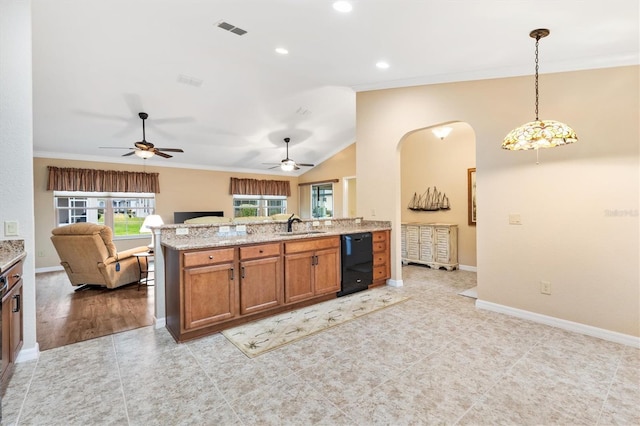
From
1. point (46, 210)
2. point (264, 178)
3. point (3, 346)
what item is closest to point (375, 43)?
point (3, 346)

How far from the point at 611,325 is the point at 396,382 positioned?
91.1 inches

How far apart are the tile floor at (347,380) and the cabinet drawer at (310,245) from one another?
103 centimetres

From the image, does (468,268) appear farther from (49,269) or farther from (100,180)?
(49,269)

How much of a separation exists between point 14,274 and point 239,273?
1653 millimetres

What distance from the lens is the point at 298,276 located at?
3.54 metres

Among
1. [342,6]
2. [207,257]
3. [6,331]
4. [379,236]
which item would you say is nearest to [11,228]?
[6,331]

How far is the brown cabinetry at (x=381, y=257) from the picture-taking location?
4.44 m

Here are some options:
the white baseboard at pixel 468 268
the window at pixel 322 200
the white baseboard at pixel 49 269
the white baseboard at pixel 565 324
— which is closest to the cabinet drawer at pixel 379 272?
the white baseboard at pixel 565 324

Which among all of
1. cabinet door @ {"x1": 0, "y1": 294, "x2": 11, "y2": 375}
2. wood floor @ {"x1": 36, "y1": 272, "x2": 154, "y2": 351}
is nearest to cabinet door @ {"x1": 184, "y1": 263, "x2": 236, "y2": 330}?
wood floor @ {"x1": 36, "y1": 272, "x2": 154, "y2": 351}

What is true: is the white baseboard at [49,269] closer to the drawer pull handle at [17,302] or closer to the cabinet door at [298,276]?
the drawer pull handle at [17,302]

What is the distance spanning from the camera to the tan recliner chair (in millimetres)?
4336

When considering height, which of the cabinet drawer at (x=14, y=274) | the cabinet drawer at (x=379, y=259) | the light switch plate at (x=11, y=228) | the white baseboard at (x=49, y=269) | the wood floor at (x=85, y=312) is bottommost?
the wood floor at (x=85, y=312)

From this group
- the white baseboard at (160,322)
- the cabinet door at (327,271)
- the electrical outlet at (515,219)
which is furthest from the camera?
the cabinet door at (327,271)

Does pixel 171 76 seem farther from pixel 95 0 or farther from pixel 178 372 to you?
pixel 178 372
